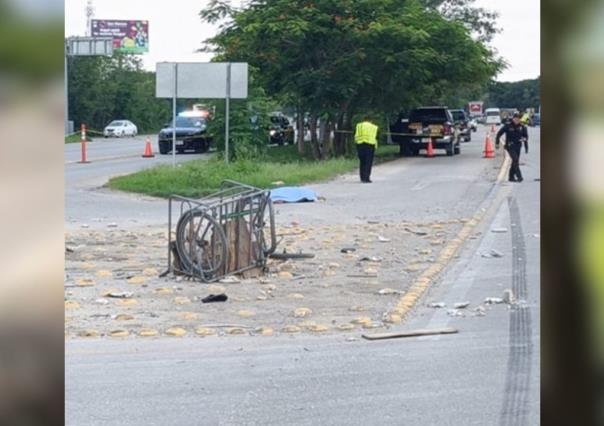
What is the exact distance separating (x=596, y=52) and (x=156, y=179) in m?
17.9

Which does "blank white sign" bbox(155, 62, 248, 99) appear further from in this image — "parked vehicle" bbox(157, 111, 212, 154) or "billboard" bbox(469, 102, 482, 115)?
"billboard" bbox(469, 102, 482, 115)

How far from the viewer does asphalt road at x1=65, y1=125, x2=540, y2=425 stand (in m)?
4.66

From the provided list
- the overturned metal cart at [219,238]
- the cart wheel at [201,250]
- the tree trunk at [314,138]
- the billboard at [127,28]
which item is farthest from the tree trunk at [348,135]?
the billboard at [127,28]

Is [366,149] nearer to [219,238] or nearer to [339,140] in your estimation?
[339,140]

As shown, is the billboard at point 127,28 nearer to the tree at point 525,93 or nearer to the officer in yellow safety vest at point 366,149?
the tree at point 525,93

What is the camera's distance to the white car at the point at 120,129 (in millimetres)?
39812

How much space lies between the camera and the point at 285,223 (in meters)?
13.3

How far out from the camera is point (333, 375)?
5453 millimetres

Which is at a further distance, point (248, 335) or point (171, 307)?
point (171, 307)

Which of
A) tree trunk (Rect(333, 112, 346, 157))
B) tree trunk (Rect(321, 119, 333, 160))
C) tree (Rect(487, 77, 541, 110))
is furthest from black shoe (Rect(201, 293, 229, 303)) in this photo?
tree trunk (Rect(333, 112, 346, 157))

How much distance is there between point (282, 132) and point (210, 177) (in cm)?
1372

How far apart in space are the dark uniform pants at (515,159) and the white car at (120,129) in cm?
2352

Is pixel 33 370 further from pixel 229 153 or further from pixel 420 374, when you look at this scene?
pixel 229 153

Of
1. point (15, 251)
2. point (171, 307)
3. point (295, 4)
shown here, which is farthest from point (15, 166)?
point (295, 4)
